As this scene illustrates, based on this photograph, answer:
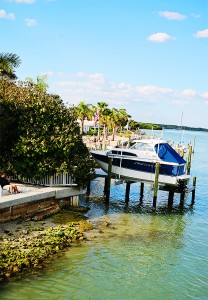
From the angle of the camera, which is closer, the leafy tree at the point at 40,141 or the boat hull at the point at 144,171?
the leafy tree at the point at 40,141

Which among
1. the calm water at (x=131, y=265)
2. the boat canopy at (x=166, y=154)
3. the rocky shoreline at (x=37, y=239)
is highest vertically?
the boat canopy at (x=166, y=154)

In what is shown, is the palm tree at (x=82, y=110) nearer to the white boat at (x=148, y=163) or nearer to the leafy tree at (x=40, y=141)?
the white boat at (x=148, y=163)

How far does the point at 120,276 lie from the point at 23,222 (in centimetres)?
632

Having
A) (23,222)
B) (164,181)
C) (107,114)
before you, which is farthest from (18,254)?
(107,114)

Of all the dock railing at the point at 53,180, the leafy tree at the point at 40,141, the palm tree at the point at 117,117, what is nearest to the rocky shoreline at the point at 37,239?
the dock railing at the point at 53,180

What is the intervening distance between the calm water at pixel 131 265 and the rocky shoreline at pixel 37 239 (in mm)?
505

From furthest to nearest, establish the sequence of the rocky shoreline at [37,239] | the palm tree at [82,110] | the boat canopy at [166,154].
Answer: the palm tree at [82,110] < the boat canopy at [166,154] < the rocky shoreline at [37,239]

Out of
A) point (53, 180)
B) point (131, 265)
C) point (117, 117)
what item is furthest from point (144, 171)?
point (117, 117)

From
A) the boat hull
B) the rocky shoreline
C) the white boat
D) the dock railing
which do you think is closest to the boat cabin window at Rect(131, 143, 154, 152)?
the white boat

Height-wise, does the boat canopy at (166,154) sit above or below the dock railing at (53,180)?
above

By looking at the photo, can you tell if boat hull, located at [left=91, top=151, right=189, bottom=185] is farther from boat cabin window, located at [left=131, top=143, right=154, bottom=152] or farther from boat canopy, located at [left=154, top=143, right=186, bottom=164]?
boat cabin window, located at [left=131, top=143, right=154, bottom=152]

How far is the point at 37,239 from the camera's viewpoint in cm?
1667

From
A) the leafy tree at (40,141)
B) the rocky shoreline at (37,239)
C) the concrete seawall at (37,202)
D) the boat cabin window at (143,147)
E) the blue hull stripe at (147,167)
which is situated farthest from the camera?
the boat cabin window at (143,147)

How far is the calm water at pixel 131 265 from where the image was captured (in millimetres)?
13125
